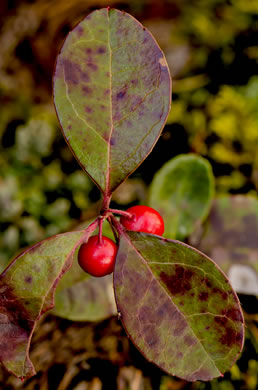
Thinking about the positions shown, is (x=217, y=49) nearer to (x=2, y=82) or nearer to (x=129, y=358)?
(x=2, y=82)

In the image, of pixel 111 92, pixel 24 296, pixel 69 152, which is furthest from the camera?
pixel 69 152

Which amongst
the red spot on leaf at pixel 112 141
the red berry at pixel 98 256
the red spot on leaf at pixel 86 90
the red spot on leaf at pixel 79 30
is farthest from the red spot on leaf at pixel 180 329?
the red spot on leaf at pixel 79 30

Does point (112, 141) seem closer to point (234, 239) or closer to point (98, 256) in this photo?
point (98, 256)

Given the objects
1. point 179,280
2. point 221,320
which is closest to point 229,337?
point 221,320

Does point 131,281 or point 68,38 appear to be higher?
point 68,38

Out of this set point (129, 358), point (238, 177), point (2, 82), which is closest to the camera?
point (129, 358)

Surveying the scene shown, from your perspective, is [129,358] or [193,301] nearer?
[193,301]

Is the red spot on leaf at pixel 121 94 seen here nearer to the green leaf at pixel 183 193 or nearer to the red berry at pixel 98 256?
the red berry at pixel 98 256

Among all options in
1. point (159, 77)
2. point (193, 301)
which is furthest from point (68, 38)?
point (193, 301)

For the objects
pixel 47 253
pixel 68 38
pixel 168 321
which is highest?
pixel 68 38
